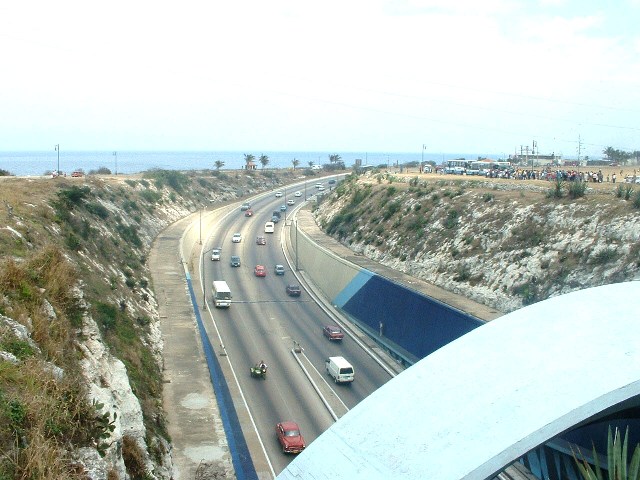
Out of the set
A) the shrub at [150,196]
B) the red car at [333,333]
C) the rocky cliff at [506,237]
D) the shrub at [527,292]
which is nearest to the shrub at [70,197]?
the red car at [333,333]

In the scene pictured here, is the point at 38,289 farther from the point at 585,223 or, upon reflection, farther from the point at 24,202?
the point at 585,223

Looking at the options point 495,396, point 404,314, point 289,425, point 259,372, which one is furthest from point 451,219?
point 495,396

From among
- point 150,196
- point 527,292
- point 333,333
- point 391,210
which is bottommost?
point 333,333

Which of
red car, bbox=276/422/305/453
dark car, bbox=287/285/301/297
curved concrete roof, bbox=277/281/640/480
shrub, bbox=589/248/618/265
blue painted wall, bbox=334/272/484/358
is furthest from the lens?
dark car, bbox=287/285/301/297

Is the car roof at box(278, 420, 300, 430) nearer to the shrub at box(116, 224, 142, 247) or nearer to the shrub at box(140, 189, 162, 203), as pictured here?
the shrub at box(116, 224, 142, 247)

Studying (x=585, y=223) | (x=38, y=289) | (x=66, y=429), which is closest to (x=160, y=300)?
(x=38, y=289)

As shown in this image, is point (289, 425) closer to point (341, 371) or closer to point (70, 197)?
→ point (341, 371)

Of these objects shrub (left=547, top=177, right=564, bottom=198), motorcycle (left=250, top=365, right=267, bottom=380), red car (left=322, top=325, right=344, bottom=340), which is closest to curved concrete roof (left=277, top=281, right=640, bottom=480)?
motorcycle (left=250, top=365, right=267, bottom=380)
